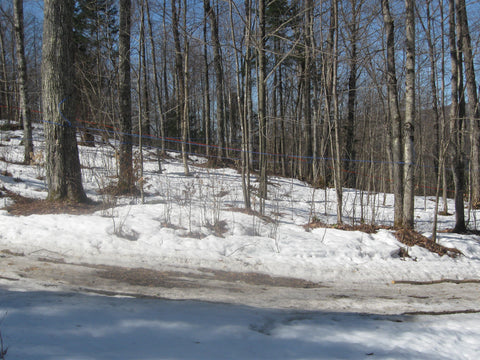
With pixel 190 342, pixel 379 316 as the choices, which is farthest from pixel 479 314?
pixel 190 342

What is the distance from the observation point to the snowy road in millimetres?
3578

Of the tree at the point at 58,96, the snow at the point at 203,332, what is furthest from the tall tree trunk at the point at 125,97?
the snow at the point at 203,332

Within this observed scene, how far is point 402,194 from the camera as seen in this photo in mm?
7691

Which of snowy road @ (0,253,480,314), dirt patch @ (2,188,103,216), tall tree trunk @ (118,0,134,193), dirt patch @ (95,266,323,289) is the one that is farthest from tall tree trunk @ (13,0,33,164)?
dirt patch @ (95,266,323,289)

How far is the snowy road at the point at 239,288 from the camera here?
3.58m

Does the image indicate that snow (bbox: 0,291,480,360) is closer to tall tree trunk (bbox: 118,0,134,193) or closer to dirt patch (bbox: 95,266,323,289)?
dirt patch (bbox: 95,266,323,289)

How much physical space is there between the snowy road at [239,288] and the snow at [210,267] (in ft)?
0.73

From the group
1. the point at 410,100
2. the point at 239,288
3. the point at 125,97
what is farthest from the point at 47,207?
the point at 410,100

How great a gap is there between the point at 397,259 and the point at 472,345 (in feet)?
11.6

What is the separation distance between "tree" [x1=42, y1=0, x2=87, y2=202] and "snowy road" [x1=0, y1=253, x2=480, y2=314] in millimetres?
2388

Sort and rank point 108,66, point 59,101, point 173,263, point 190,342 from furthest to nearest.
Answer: point 108,66
point 59,101
point 173,263
point 190,342

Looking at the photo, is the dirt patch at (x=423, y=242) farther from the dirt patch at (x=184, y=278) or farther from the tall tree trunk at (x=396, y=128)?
the dirt patch at (x=184, y=278)

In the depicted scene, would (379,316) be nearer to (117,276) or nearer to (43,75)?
(117,276)

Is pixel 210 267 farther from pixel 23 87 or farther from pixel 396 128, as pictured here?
pixel 23 87
